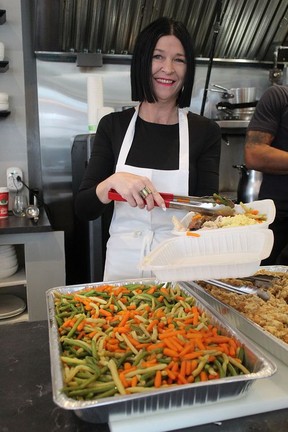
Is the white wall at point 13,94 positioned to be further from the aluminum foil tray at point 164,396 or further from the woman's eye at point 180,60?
the aluminum foil tray at point 164,396

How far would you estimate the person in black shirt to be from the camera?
2250 mm

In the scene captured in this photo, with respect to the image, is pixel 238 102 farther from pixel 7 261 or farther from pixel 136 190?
pixel 136 190

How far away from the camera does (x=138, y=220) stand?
5.86ft

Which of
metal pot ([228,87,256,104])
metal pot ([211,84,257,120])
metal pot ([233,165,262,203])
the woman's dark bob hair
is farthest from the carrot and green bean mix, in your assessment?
metal pot ([228,87,256,104])

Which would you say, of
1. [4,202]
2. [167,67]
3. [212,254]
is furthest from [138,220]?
[4,202]

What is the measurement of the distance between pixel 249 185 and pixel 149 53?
1281 mm

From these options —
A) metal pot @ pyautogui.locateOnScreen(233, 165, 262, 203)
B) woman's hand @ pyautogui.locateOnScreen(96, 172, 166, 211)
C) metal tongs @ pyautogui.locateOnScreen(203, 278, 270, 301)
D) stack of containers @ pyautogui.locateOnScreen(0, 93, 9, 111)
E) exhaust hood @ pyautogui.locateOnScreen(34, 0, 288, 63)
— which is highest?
exhaust hood @ pyautogui.locateOnScreen(34, 0, 288, 63)

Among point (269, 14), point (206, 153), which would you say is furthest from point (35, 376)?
point (269, 14)

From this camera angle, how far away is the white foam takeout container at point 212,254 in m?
1.02

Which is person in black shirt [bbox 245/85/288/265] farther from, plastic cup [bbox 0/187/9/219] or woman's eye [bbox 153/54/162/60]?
plastic cup [bbox 0/187/9/219]

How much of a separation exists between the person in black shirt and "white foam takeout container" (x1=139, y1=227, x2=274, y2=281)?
1.28 metres

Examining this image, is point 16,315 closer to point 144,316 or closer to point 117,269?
point 117,269

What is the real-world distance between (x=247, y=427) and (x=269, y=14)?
3351 mm

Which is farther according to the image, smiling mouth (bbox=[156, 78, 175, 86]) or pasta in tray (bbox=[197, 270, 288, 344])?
smiling mouth (bbox=[156, 78, 175, 86])
